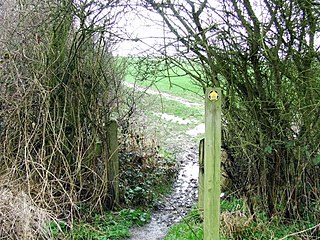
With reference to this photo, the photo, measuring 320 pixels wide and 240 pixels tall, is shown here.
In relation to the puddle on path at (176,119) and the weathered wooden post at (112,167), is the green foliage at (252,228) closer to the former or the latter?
the weathered wooden post at (112,167)

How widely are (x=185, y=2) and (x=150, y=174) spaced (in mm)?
3928

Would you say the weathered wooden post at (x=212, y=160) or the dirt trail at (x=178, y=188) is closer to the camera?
the weathered wooden post at (x=212, y=160)

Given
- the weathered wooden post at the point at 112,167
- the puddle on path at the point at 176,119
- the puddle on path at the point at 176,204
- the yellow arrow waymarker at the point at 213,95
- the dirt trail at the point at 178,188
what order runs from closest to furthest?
the yellow arrow waymarker at the point at 213,95 → the puddle on path at the point at 176,204 → the dirt trail at the point at 178,188 → the weathered wooden post at the point at 112,167 → the puddle on path at the point at 176,119

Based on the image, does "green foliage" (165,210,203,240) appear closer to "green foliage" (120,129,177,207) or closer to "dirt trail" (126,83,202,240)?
"dirt trail" (126,83,202,240)

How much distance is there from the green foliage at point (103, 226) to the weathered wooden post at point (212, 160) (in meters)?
1.81

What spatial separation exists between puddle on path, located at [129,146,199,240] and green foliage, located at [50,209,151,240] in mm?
148

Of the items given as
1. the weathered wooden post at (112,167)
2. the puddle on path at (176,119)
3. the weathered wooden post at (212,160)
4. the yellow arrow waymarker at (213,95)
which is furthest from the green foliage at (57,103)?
the puddle on path at (176,119)

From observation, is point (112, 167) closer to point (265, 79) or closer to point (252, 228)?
point (252, 228)

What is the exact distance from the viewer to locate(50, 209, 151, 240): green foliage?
5051 millimetres

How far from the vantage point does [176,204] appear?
7078 millimetres

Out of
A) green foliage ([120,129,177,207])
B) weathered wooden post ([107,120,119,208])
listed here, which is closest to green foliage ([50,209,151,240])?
weathered wooden post ([107,120,119,208])

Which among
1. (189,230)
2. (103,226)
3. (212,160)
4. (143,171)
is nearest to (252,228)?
(189,230)

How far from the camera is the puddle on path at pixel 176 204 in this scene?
5.77 m

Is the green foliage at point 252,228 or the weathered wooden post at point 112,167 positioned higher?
the weathered wooden post at point 112,167
